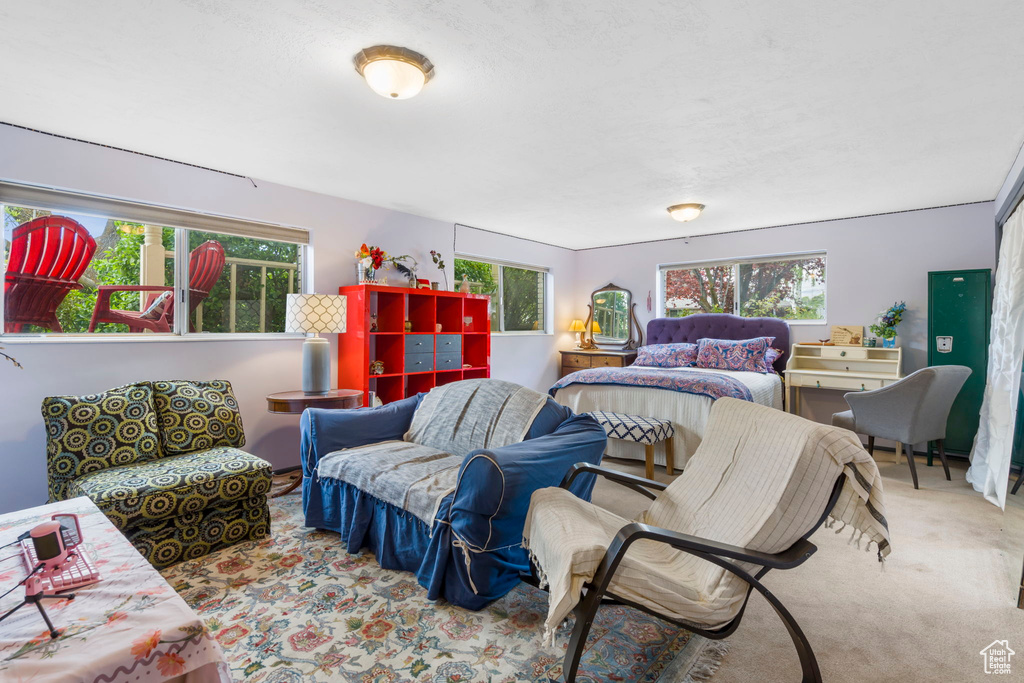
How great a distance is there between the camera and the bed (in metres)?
3.99

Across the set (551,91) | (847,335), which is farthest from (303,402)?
(847,335)

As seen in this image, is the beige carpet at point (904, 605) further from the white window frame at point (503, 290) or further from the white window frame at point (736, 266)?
the white window frame at point (503, 290)

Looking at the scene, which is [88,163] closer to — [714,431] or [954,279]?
[714,431]

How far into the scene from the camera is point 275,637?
1.92m

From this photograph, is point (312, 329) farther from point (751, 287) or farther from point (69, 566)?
point (751, 287)

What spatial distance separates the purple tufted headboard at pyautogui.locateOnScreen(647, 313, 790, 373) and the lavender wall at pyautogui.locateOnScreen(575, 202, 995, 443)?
0.21 m

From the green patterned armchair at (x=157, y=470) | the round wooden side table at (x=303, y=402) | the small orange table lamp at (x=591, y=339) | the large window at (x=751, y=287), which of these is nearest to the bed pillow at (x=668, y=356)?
the large window at (x=751, y=287)

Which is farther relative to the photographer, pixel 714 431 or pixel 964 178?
pixel 964 178

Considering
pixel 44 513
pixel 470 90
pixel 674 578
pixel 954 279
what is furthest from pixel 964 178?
pixel 44 513

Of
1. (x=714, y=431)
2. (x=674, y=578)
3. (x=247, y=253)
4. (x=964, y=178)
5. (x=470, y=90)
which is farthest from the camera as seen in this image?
(x=247, y=253)

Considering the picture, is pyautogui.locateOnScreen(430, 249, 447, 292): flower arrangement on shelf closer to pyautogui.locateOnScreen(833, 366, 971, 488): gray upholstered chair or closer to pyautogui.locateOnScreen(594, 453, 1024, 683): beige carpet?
pyautogui.locateOnScreen(594, 453, 1024, 683): beige carpet

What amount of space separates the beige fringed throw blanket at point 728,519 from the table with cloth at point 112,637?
0.96 m

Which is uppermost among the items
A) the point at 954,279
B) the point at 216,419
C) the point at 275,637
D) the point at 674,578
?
the point at 954,279

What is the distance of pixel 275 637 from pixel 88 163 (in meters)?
3.16
